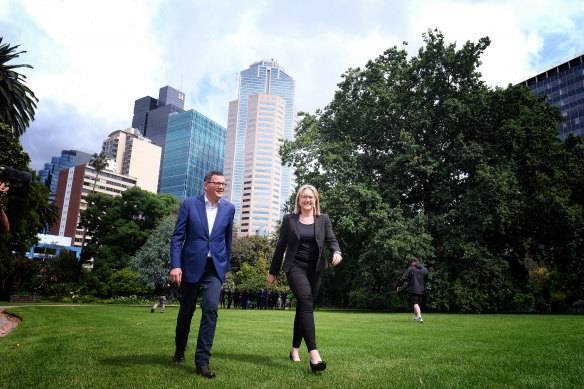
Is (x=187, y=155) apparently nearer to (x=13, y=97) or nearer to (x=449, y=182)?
(x=13, y=97)

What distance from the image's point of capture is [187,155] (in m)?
175

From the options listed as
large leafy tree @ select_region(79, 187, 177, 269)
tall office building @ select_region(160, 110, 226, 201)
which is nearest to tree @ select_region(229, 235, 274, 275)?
large leafy tree @ select_region(79, 187, 177, 269)

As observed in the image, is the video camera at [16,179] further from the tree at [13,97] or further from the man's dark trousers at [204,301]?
the tree at [13,97]

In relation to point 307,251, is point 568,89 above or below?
above

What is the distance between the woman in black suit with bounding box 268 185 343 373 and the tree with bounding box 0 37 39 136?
28725 millimetres

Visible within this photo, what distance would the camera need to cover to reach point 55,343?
5730mm

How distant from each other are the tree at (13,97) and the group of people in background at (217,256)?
92.5 feet

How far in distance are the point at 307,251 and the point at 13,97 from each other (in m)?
30.9

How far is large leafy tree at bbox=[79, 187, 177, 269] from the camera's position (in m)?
46.1

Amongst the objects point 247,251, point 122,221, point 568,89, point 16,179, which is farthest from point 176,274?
point 568,89

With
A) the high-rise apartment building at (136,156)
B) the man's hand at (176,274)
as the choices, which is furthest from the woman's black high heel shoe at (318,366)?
the high-rise apartment building at (136,156)

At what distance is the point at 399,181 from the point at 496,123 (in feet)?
22.0

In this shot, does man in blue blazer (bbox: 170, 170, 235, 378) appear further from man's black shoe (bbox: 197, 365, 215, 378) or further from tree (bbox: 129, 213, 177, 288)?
tree (bbox: 129, 213, 177, 288)

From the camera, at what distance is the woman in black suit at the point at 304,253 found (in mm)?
4391
